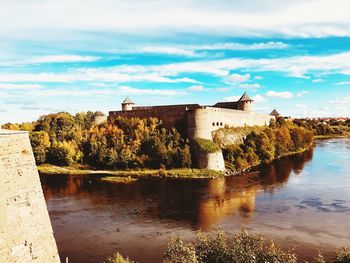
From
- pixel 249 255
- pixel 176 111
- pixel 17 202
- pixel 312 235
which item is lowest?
pixel 312 235

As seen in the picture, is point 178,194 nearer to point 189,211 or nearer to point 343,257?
point 189,211

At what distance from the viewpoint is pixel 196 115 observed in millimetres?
30312

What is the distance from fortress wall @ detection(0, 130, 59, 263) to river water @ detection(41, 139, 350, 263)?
5089 millimetres

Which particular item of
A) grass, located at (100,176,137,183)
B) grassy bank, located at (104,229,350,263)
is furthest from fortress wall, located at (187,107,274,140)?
grassy bank, located at (104,229,350,263)

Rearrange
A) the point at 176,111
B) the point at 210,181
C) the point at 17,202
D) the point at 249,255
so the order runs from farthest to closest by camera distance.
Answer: the point at 176,111 < the point at 210,181 < the point at 249,255 < the point at 17,202

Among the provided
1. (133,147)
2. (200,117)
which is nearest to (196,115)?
(200,117)

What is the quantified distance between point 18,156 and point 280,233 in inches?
416

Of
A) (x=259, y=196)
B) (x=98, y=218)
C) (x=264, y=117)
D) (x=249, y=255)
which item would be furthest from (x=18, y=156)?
(x=264, y=117)

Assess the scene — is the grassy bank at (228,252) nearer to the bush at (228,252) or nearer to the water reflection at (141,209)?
the bush at (228,252)

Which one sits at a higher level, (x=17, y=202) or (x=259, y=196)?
(x=17, y=202)

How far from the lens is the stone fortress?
2834 cm

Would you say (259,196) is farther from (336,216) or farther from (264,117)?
(264,117)

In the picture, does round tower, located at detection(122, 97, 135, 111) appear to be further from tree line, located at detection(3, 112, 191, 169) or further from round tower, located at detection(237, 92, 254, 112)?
round tower, located at detection(237, 92, 254, 112)

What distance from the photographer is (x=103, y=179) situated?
84.9 feet
